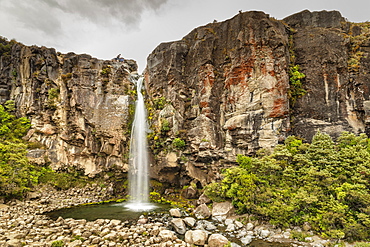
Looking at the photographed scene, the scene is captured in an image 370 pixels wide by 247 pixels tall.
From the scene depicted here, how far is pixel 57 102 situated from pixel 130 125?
11.6 m

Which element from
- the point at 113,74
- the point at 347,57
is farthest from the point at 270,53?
the point at 113,74

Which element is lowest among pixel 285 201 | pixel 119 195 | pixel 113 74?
pixel 119 195

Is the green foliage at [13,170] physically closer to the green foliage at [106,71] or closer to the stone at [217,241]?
the green foliage at [106,71]

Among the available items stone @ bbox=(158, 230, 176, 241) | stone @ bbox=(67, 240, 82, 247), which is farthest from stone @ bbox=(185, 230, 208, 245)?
stone @ bbox=(67, 240, 82, 247)

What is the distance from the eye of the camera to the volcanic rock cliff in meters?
21.4

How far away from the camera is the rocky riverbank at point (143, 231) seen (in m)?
11.5

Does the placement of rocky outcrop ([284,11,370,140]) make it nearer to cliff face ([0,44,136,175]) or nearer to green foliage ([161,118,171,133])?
green foliage ([161,118,171,133])

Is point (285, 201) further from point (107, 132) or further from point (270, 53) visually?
point (107, 132)

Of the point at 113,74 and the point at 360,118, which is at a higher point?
the point at 113,74

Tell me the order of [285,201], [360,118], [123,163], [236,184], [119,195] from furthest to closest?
[123,163] → [119,195] → [360,118] → [236,184] → [285,201]

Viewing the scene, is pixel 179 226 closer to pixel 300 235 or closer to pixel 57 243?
pixel 57 243

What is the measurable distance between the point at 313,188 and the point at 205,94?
16569 mm

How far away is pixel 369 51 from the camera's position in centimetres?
2177

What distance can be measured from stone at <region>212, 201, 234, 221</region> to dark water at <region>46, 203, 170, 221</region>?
5.08m
